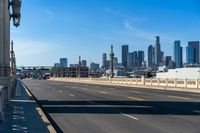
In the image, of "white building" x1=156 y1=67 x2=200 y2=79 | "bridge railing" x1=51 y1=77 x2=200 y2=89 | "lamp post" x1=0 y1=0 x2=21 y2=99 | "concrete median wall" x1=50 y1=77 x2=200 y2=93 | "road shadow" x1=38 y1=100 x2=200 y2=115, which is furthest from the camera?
"white building" x1=156 y1=67 x2=200 y2=79

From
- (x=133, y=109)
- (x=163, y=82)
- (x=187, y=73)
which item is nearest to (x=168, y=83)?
(x=163, y=82)

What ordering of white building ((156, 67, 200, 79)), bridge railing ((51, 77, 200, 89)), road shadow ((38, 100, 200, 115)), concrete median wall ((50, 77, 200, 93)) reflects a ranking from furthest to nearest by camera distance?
white building ((156, 67, 200, 79)), bridge railing ((51, 77, 200, 89)), concrete median wall ((50, 77, 200, 93)), road shadow ((38, 100, 200, 115))

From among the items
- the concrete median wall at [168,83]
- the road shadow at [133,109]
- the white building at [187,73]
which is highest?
the white building at [187,73]

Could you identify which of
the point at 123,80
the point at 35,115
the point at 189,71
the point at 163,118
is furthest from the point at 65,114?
the point at 189,71

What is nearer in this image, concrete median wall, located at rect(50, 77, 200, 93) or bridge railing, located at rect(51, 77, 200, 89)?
concrete median wall, located at rect(50, 77, 200, 93)

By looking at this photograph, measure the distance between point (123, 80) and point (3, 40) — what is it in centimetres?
5913

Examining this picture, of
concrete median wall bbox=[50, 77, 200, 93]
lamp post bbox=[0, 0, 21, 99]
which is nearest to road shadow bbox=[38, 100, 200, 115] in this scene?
lamp post bbox=[0, 0, 21, 99]

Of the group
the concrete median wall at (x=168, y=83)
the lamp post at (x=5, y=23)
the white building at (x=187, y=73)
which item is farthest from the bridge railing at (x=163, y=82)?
the white building at (x=187, y=73)

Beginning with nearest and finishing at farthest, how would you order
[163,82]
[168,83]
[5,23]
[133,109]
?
[133,109] < [5,23] < [168,83] < [163,82]

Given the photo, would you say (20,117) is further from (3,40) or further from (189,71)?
(189,71)

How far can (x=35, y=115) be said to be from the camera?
61.4ft

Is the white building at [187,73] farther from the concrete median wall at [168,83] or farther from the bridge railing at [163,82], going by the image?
the concrete median wall at [168,83]

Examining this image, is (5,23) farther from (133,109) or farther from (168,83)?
(168,83)

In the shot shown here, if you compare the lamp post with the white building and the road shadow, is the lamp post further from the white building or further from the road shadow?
the white building
